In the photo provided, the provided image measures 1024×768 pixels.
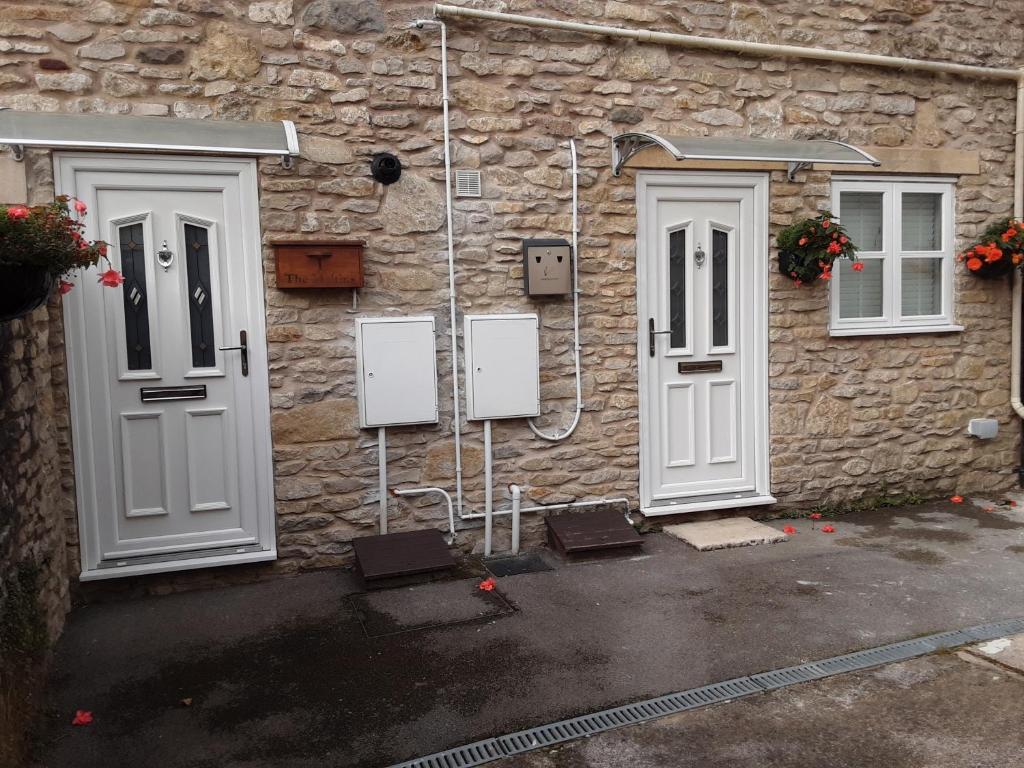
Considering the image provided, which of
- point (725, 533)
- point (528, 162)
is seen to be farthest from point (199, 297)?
point (725, 533)

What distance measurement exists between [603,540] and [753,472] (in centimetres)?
138

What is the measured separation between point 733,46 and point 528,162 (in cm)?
158

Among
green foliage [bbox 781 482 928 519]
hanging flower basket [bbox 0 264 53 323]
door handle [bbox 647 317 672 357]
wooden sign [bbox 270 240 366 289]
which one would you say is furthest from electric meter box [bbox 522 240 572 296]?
hanging flower basket [bbox 0 264 53 323]

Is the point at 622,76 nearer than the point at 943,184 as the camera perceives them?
Yes

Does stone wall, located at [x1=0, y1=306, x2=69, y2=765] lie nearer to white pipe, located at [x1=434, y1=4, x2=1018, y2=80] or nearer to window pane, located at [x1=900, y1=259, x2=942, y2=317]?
white pipe, located at [x1=434, y1=4, x2=1018, y2=80]

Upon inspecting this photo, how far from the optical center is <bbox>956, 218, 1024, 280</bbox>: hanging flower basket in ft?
20.0

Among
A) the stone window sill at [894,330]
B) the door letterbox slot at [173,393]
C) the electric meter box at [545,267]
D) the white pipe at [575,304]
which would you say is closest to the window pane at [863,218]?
the stone window sill at [894,330]

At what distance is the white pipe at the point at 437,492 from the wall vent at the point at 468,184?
5.68 ft

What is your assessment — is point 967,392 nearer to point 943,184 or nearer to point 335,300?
point 943,184

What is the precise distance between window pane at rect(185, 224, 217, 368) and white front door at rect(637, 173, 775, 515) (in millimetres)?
2581

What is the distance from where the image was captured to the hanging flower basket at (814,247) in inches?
217

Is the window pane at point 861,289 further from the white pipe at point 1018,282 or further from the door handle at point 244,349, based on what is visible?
the door handle at point 244,349

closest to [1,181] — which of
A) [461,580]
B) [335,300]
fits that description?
[335,300]

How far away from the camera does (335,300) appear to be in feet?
16.1
